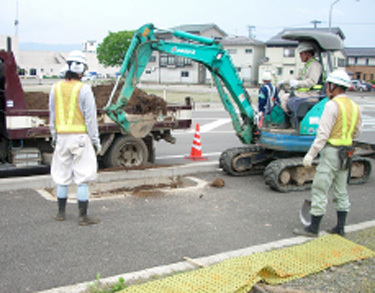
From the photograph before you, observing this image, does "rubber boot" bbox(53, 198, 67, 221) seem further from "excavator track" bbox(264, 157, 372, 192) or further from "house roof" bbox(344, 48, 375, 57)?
"house roof" bbox(344, 48, 375, 57)

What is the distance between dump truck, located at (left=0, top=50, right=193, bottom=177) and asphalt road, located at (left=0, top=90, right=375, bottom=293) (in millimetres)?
1126

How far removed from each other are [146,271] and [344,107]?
320 centimetres

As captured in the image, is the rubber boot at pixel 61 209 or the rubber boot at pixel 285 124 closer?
the rubber boot at pixel 61 209

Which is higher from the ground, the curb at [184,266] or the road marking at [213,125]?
the road marking at [213,125]

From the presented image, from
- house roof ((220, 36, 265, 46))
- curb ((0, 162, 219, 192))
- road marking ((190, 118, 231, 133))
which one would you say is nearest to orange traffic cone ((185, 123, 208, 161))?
curb ((0, 162, 219, 192))

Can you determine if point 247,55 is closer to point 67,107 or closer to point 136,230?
point 67,107

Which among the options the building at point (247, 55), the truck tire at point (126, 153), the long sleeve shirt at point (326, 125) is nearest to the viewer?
the long sleeve shirt at point (326, 125)

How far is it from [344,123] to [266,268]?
2289 mm

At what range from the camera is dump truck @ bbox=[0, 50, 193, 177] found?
26.8 feet

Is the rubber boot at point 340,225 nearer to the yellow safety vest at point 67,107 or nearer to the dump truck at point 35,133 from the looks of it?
the yellow safety vest at point 67,107

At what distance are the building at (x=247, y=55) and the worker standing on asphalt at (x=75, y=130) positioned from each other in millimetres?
60834

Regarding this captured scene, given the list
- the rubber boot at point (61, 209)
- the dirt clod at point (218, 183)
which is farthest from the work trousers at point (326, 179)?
the rubber boot at point (61, 209)

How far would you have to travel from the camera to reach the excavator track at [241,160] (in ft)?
30.6

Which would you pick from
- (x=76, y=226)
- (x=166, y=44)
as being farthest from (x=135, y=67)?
(x=76, y=226)
